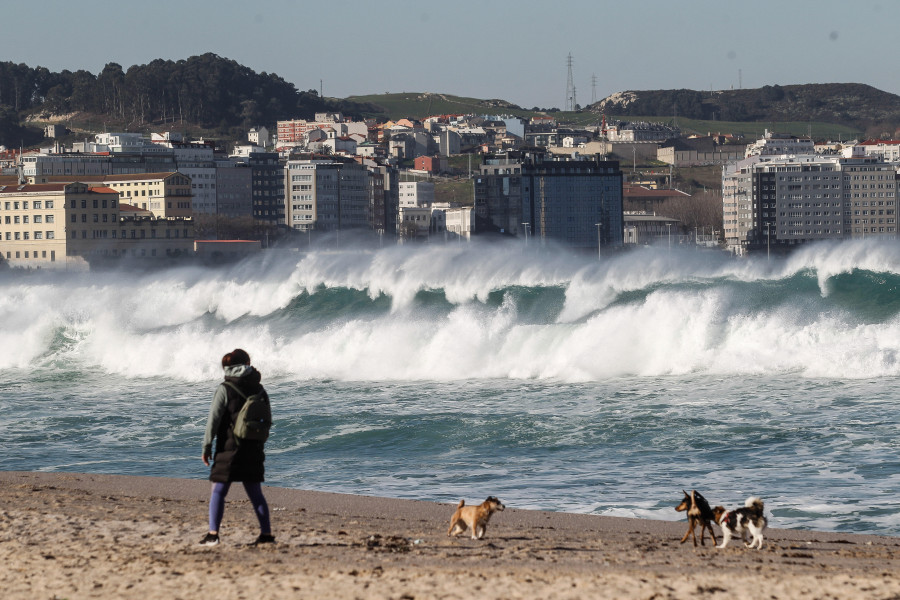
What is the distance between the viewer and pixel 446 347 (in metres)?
29.7

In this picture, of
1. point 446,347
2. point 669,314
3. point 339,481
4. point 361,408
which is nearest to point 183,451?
point 339,481

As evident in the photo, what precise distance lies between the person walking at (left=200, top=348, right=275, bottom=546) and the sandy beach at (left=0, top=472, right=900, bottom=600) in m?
0.50

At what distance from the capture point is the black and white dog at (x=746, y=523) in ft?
34.0

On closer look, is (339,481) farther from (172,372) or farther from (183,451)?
(172,372)

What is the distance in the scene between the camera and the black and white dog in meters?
10.4

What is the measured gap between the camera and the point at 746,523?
409 inches

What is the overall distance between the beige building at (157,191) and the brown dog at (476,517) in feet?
362

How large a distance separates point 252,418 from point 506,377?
18.0m

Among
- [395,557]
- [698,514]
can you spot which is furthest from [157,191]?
[395,557]

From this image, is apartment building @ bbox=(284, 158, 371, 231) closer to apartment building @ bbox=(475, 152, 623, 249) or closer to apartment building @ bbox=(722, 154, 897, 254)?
apartment building @ bbox=(475, 152, 623, 249)

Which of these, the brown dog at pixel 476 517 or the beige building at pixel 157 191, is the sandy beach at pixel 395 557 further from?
the beige building at pixel 157 191

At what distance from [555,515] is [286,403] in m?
11.4

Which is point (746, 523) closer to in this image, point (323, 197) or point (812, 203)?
point (323, 197)

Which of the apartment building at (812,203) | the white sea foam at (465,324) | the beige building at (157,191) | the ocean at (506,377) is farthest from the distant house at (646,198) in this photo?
the ocean at (506,377)
